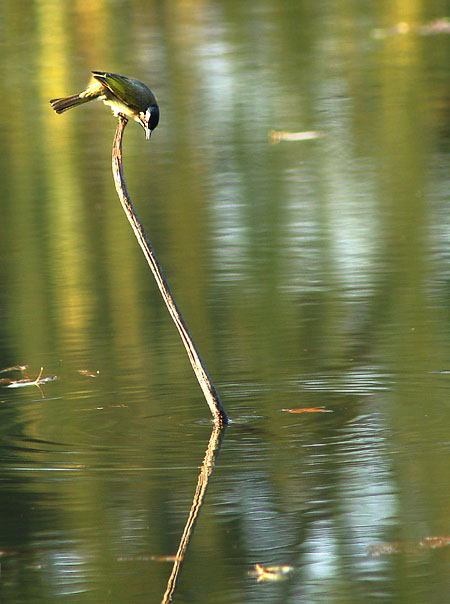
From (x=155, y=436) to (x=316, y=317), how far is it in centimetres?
173

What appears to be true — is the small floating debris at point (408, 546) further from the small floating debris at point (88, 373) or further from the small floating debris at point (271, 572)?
the small floating debris at point (88, 373)

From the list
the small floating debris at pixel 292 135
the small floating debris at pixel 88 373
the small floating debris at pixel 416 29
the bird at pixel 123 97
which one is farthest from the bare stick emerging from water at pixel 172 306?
the small floating debris at pixel 416 29

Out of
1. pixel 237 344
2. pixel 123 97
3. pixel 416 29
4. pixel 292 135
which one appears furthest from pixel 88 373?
pixel 416 29

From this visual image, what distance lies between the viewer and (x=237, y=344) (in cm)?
641

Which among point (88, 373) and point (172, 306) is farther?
point (88, 373)

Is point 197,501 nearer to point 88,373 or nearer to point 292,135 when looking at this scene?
point 88,373

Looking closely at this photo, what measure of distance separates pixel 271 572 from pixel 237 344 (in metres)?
2.60

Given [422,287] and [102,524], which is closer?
[102,524]

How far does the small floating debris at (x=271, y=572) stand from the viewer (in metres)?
3.82

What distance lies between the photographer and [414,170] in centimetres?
1028

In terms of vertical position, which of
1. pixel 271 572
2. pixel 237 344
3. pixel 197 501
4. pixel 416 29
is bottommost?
pixel 416 29

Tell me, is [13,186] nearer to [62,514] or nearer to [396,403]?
[396,403]

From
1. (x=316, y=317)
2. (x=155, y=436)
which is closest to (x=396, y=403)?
(x=155, y=436)

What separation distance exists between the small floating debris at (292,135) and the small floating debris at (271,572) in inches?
312
